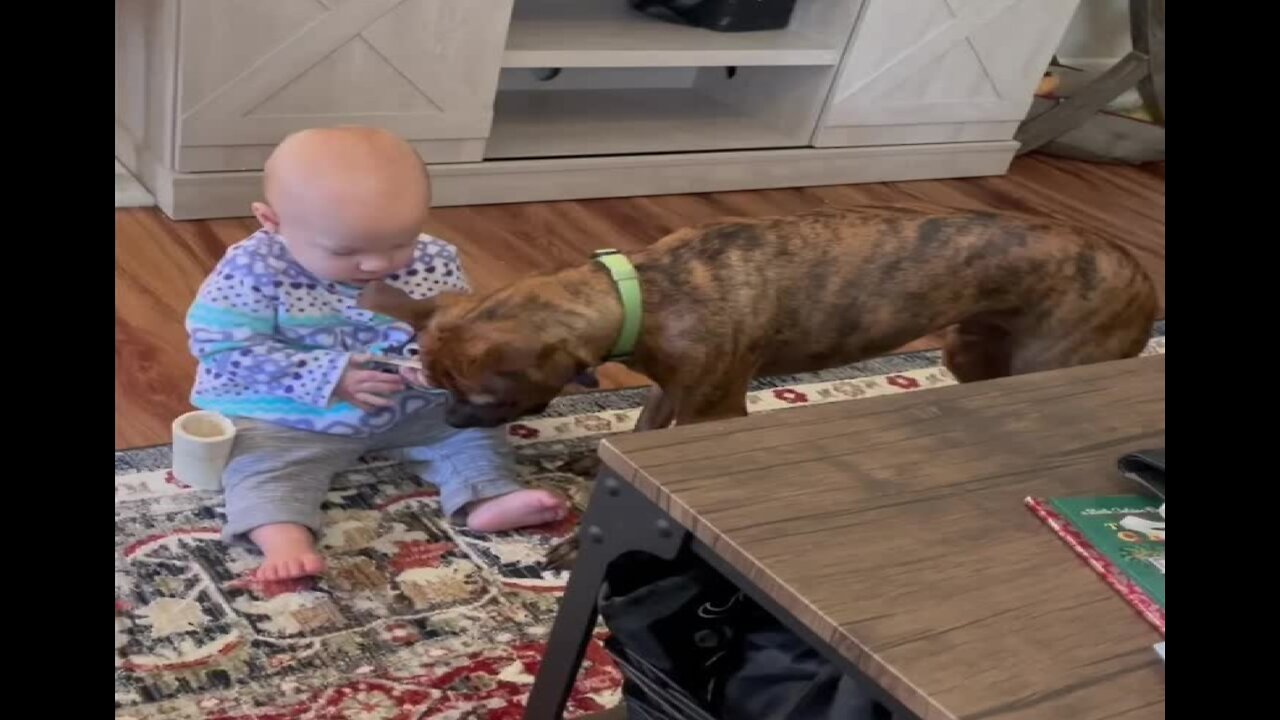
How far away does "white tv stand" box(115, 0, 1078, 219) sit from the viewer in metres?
2.22

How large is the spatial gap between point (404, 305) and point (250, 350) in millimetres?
240

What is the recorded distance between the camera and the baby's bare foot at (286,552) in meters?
1.43

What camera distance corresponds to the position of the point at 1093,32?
399 centimetres

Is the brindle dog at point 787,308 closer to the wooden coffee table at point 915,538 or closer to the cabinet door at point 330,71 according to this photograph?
the wooden coffee table at point 915,538

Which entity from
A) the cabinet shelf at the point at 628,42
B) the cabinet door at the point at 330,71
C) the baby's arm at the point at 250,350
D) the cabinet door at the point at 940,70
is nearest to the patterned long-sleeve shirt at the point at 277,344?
the baby's arm at the point at 250,350

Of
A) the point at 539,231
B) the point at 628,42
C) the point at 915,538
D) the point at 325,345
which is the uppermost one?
the point at 915,538

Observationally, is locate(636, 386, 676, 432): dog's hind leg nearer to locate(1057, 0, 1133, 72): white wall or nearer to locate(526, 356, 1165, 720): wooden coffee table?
locate(526, 356, 1165, 720): wooden coffee table

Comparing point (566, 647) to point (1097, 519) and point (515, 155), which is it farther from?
point (515, 155)

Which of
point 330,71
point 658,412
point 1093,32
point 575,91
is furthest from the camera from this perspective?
point 1093,32

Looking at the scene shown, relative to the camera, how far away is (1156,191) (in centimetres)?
346

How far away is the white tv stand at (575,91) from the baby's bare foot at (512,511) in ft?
3.18

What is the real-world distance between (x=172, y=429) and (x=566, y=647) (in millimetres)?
703

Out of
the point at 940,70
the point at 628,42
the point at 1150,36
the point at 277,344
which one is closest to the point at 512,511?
the point at 277,344

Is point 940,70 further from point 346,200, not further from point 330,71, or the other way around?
point 346,200
